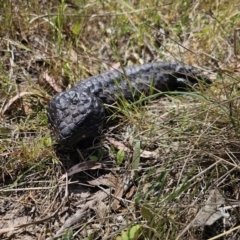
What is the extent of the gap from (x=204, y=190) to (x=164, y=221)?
0.30 meters

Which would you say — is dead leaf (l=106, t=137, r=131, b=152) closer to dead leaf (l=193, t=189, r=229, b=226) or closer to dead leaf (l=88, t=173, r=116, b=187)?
dead leaf (l=88, t=173, r=116, b=187)

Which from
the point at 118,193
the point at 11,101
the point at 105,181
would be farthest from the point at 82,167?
the point at 11,101

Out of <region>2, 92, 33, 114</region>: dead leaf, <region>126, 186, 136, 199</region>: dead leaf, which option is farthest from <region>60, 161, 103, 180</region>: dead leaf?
<region>2, 92, 33, 114</region>: dead leaf

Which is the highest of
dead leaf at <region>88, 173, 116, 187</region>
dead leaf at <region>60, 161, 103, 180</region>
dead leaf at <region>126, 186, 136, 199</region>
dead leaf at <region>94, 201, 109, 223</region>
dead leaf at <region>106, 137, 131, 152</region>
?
dead leaf at <region>106, 137, 131, 152</region>

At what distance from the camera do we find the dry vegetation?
8.43ft

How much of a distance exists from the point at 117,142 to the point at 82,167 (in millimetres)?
314

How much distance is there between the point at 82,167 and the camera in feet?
9.81

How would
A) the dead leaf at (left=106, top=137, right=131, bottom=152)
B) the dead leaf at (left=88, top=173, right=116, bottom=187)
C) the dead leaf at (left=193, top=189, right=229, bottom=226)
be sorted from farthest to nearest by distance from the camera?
the dead leaf at (left=106, top=137, right=131, bottom=152), the dead leaf at (left=88, top=173, right=116, bottom=187), the dead leaf at (left=193, top=189, right=229, bottom=226)

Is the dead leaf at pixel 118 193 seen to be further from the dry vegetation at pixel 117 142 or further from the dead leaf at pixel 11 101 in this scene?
the dead leaf at pixel 11 101

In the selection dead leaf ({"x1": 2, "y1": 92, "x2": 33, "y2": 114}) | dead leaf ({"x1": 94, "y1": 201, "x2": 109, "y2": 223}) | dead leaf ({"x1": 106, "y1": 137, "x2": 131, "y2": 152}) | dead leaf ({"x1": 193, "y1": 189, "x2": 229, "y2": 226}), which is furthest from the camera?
dead leaf ({"x1": 2, "y1": 92, "x2": 33, "y2": 114})

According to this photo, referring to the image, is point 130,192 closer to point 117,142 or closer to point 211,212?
point 117,142

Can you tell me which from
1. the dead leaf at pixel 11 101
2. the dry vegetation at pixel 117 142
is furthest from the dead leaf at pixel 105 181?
the dead leaf at pixel 11 101

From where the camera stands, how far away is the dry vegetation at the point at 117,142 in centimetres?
257

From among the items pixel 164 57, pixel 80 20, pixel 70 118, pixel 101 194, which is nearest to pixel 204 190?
pixel 101 194
